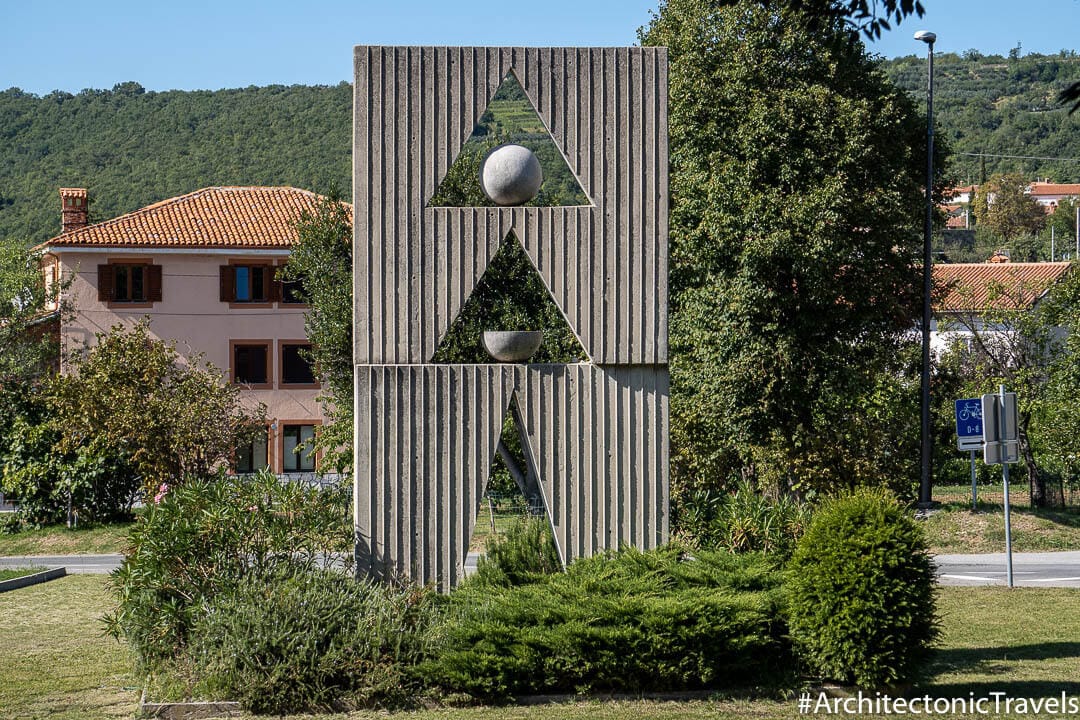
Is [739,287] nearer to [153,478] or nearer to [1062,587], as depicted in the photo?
[1062,587]

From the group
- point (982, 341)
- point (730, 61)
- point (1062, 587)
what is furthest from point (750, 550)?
point (982, 341)

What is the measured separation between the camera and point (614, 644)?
372 inches

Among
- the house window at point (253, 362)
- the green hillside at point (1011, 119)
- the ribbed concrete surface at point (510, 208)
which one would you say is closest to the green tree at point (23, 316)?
the house window at point (253, 362)

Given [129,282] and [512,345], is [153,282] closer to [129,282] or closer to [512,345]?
[129,282]

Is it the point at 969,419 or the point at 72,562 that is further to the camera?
the point at 72,562

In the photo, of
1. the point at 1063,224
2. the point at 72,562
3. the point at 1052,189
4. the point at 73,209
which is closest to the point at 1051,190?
the point at 1052,189

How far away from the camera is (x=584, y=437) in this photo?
11.4 m

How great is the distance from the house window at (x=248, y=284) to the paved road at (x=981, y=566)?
724 inches

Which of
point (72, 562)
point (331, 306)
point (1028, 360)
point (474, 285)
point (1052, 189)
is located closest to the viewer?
point (474, 285)

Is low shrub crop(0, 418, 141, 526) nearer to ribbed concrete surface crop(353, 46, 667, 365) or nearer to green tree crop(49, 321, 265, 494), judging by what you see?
green tree crop(49, 321, 265, 494)

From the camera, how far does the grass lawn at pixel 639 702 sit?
916 centimetres

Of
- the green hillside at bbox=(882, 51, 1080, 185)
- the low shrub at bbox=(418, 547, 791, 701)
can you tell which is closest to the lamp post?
the low shrub at bbox=(418, 547, 791, 701)

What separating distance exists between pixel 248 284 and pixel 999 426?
30.7 m

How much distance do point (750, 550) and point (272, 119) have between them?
206 feet
